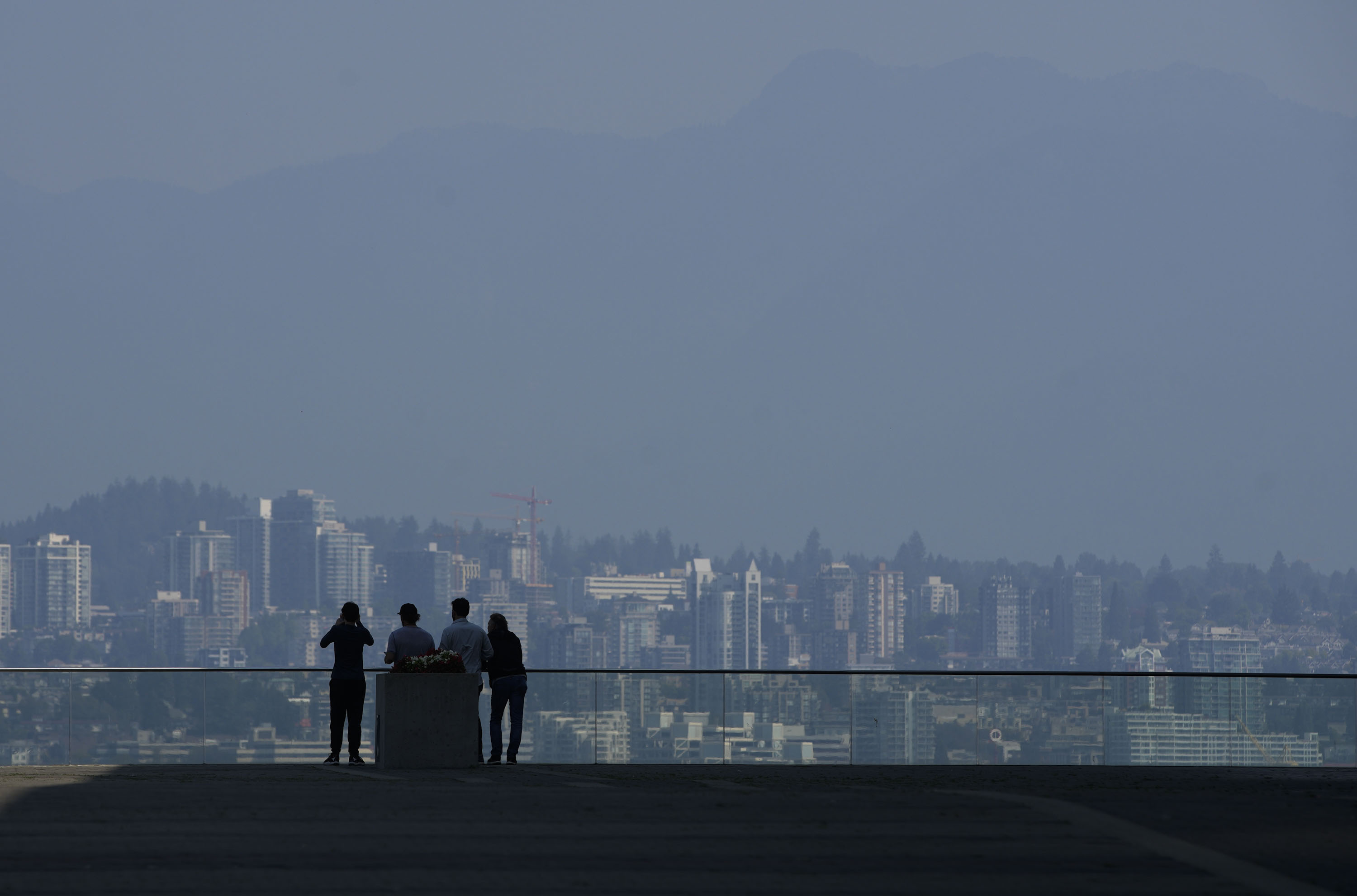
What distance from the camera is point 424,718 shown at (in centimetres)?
1556

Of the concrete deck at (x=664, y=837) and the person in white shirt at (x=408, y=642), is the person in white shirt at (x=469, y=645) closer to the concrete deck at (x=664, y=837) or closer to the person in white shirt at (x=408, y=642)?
the person in white shirt at (x=408, y=642)

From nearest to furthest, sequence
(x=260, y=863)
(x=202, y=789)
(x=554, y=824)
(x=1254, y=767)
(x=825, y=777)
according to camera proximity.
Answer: (x=260, y=863) < (x=554, y=824) < (x=202, y=789) < (x=825, y=777) < (x=1254, y=767)

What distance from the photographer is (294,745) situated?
58.3 feet

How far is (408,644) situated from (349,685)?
92cm

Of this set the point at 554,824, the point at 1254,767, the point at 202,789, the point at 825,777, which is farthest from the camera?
the point at 1254,767

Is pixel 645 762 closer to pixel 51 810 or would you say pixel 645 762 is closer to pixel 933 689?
pixel 933 689

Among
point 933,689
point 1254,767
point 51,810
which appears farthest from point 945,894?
point 933,689

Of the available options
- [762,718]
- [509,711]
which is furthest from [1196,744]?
[509,711]

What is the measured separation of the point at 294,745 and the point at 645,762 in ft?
12.1

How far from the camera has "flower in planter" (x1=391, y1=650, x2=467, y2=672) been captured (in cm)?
1568

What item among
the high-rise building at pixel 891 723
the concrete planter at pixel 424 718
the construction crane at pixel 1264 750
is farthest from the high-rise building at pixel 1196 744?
the concrete planter at pixel 424 718

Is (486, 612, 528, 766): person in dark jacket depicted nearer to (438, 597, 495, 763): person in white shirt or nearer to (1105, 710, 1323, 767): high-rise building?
(438, 597, 495, 763): person in white shirt

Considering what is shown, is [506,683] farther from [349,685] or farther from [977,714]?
[977,714]

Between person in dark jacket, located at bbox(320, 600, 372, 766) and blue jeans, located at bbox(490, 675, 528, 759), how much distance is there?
4.22 feet
